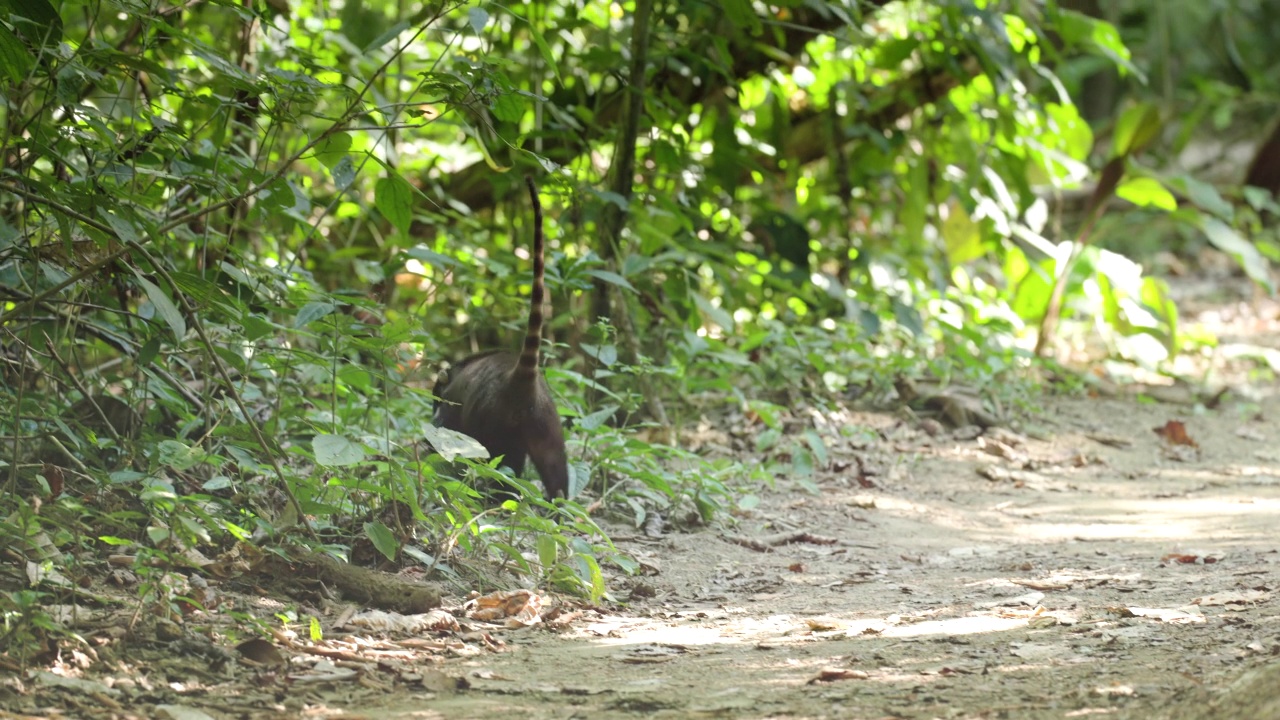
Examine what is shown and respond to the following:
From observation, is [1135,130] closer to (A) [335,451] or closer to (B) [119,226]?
(A) [335,451]

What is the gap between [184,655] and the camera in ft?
8.05

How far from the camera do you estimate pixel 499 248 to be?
5828 mm

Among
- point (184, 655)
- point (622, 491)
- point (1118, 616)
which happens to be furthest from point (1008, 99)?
point (184, 655)

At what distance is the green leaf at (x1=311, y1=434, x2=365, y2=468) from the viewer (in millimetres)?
2756

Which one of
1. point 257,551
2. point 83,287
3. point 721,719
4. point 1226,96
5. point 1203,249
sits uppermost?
point 1226,96

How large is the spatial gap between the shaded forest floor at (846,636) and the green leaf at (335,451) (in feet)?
1.25

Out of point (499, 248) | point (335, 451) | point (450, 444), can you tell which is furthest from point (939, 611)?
point (499, 248)

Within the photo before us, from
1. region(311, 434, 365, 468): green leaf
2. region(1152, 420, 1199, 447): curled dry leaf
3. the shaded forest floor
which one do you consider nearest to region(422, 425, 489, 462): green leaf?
region(311, 434, 365, 468): green leaf

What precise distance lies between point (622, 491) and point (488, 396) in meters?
A: 0.62

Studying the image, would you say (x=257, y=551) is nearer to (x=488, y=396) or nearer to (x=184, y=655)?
(x=184, y=655)

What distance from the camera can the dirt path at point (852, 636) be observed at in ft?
7.48

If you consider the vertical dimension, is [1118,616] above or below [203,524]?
below

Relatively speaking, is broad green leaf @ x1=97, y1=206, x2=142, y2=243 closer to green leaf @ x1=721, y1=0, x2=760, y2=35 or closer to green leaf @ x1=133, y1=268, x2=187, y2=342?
green leaf @ x1=133, y1=268, x2=187, y2=342

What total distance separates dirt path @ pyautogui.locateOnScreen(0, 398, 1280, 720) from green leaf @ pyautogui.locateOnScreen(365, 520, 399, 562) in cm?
23
